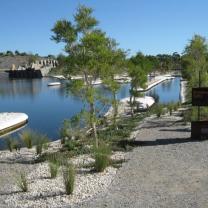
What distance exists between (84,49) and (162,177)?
635 cm

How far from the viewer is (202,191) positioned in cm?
1040

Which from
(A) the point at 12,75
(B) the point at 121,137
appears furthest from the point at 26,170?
(A) the point at 12,75

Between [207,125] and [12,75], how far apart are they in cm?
15527

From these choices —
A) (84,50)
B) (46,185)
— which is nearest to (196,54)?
(84,50)

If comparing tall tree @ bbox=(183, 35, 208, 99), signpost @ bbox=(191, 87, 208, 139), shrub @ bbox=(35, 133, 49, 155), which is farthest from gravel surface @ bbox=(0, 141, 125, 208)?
tall tree @ bbox=(183, 35, 208, 99)

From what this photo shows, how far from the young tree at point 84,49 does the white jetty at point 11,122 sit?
16.5 m

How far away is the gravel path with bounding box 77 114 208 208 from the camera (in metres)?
9.81

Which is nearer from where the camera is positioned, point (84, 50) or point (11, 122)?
point (84, 50)

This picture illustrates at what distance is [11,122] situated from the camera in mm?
34375

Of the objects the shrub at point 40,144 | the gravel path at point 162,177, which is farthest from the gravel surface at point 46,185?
the shrub at point 40,144

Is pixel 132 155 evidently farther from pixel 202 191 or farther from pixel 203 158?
pixel 202 191

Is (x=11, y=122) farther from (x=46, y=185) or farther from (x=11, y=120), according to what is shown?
(x=46, y=185)

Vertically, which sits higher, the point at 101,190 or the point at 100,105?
the point at 100,105

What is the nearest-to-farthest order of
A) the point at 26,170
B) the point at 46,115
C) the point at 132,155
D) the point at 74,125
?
the point at 26,170 < the point at 132,155 < the point at 74,125 < the point at 46,115
